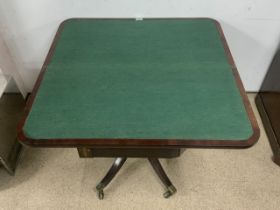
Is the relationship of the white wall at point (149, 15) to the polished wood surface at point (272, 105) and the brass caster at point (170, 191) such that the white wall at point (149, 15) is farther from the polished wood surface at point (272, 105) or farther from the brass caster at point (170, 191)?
the brass caster at point (170, 191)

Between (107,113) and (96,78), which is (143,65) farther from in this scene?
(107,113)

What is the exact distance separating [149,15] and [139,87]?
62cm

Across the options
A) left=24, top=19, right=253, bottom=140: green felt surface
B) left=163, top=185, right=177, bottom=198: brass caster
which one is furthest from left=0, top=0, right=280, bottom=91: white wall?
left=163, top=185, right=177, bottom=198: brass caster

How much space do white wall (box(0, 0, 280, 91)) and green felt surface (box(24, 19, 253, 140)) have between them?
99 millimetres

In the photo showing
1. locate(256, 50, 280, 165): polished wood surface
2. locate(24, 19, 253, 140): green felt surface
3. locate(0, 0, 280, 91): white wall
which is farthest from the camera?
locate(256, 50, 280, 165): polished wood surface

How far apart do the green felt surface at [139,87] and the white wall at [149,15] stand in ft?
0.32

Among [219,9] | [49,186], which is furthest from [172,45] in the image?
[49,186]

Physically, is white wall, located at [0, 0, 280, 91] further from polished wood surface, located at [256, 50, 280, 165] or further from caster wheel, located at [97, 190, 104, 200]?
caster wheel, located at [97, 190, 104, 200]

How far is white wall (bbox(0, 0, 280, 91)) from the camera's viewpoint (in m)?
1.39

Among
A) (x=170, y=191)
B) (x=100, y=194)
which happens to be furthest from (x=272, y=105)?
(x=100, y=194)

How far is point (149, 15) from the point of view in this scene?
4.75ft

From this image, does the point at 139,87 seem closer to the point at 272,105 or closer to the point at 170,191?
the point at 170,191

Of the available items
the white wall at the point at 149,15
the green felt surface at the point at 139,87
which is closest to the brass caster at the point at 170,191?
the green felt surface at the point at 139,87

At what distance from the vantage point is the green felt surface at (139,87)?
875 millimetres
